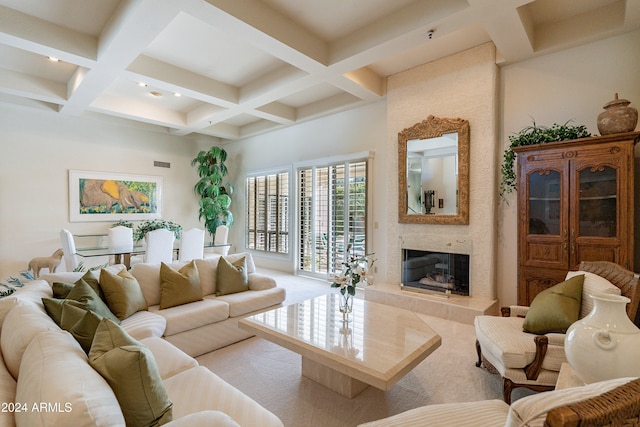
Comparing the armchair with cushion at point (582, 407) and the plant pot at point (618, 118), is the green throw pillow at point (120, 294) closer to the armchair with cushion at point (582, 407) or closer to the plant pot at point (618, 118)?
the armchair with cushion at point (582, 407)

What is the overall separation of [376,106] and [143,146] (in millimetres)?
5248

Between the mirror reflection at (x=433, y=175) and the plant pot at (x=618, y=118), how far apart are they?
5.00 ft

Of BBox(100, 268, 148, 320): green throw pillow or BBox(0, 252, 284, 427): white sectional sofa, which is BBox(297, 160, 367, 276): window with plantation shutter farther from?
BBox(0, 252, 284, 427): white sectional sofa

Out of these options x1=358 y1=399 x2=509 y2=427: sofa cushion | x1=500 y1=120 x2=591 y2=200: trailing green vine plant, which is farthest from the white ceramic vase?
x1=500 y1=120 x2=591 y2=200: trailing green vine plant

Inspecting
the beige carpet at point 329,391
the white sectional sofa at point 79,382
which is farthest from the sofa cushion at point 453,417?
the beige carpet at point 329,391

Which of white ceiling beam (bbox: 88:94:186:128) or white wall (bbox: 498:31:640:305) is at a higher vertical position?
white ceiling beam (bbox: 88:94:186:128)

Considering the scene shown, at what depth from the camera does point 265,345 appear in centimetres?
303

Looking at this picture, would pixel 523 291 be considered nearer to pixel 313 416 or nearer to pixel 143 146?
pixel 313 416

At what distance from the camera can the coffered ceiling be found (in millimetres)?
2926

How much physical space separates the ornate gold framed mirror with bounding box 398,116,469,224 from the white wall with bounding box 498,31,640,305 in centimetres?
51

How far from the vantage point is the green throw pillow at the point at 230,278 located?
345cm

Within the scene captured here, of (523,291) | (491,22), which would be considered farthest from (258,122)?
(523,291)

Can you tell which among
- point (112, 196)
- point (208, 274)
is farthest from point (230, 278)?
point (112, 196)

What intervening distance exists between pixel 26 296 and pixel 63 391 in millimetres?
1548
